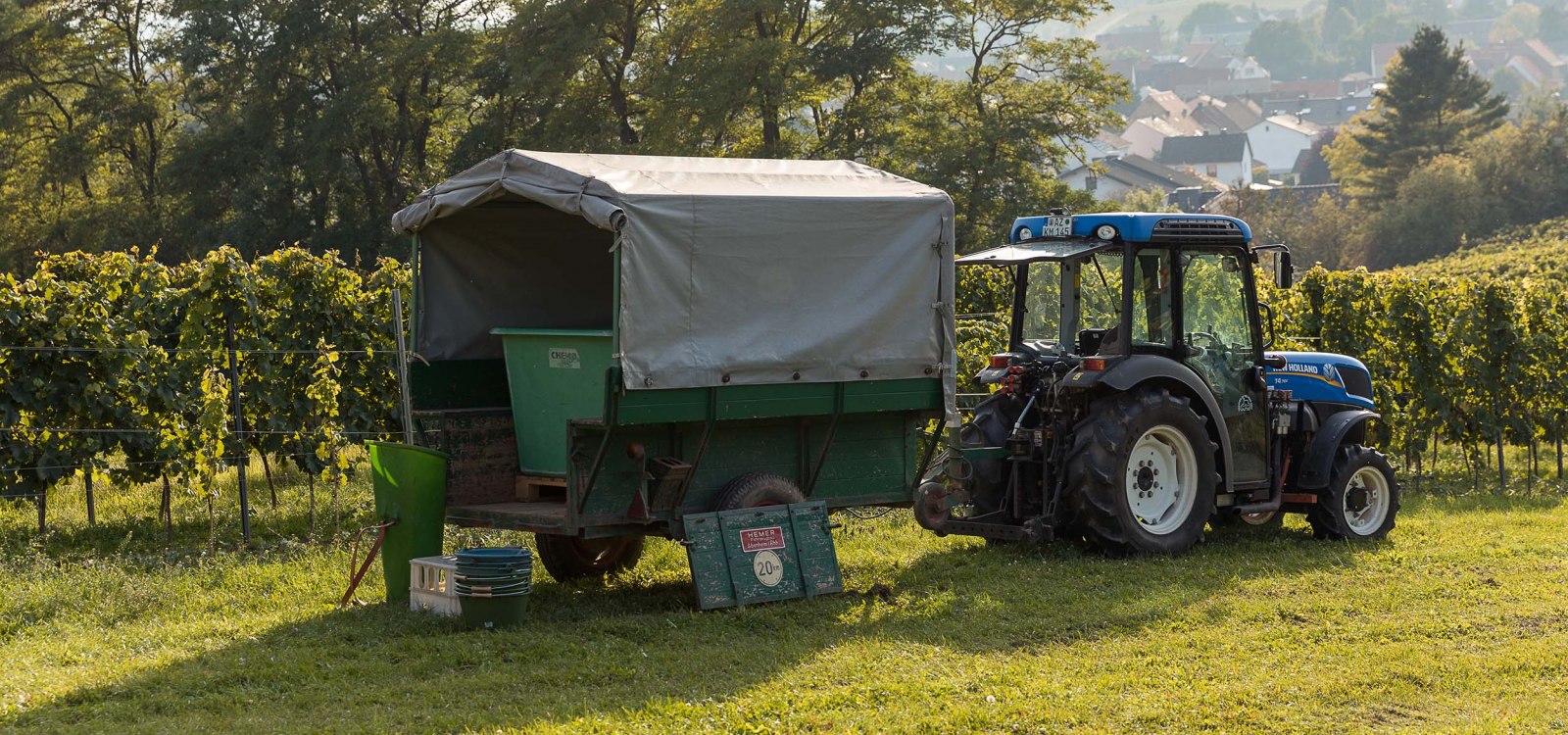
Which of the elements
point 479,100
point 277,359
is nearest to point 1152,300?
point 277,359

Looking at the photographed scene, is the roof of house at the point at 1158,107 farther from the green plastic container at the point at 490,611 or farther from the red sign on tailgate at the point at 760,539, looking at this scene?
the green plastic container at the point at 490,611

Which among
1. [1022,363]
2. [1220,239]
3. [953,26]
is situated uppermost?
[953,26]

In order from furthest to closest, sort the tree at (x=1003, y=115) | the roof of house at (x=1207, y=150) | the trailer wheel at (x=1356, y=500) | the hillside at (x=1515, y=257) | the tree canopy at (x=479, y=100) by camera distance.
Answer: the roof of house at (x=1207, y=150) → the hillside at (x=1515, y=257) → the tree at (x=1003, y=115) → the tree canopy at (x=479, y=100) → the trailer wheel at (x=1356, y=500)

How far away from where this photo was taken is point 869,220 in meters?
8.99

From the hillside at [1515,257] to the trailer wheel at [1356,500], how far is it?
27218 mm

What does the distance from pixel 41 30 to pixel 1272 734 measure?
37049 mm

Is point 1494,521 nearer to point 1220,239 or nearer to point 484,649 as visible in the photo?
point 1220,239

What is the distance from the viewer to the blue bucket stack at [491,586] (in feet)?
26.4

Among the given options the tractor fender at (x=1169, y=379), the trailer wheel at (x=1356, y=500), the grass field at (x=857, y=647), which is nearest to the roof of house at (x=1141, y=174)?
the trailer wheel at (x=1356, y=500)

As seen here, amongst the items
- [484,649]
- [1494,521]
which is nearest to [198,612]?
[484,649]

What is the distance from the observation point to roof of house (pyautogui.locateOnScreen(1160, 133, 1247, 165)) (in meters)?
125

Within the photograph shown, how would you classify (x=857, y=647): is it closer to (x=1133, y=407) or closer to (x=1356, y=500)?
(x=1133, y=407)

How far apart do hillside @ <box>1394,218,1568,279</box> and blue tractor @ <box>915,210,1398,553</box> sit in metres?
27.9

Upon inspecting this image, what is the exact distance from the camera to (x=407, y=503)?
8.73m
